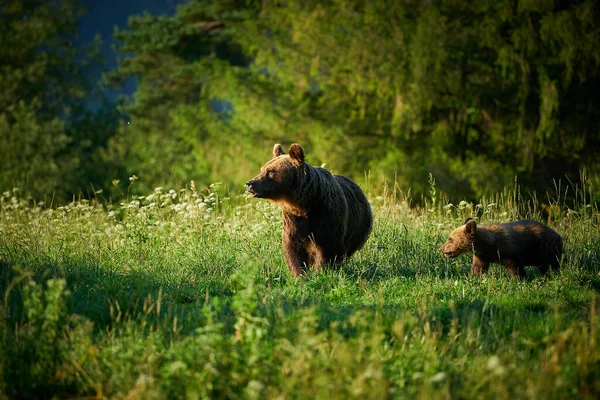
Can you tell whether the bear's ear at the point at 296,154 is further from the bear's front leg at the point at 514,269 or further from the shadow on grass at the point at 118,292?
the bear's front leg at the point at 514,269

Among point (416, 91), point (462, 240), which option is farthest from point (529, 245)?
point (416, 91)

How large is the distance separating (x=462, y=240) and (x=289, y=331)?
11.0 ft

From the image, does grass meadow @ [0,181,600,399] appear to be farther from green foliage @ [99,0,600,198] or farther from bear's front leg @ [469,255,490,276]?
green foliage @ [99,0,600,198]

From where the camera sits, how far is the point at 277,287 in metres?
6.82

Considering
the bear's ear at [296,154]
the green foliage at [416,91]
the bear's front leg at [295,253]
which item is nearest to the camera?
the bear's ear at [296,154]

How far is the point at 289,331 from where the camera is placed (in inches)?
198

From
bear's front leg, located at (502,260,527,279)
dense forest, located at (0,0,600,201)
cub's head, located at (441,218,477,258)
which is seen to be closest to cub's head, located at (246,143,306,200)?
cub's head, located at (441,218,477,258)

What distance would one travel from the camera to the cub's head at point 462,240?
7625mm

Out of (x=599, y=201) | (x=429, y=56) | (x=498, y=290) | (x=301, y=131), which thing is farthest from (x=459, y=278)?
(x=301, y=131)

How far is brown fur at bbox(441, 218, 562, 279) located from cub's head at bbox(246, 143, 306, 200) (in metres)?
1.95

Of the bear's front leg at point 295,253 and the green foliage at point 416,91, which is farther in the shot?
the green foliage at point 416,91

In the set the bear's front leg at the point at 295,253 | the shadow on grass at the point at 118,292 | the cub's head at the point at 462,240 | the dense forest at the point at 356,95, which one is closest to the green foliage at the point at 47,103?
the dense forest at the point at 356,95

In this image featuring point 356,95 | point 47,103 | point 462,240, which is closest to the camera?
point 462,240

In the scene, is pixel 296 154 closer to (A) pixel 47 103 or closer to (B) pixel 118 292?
(B) pixel 118 292
